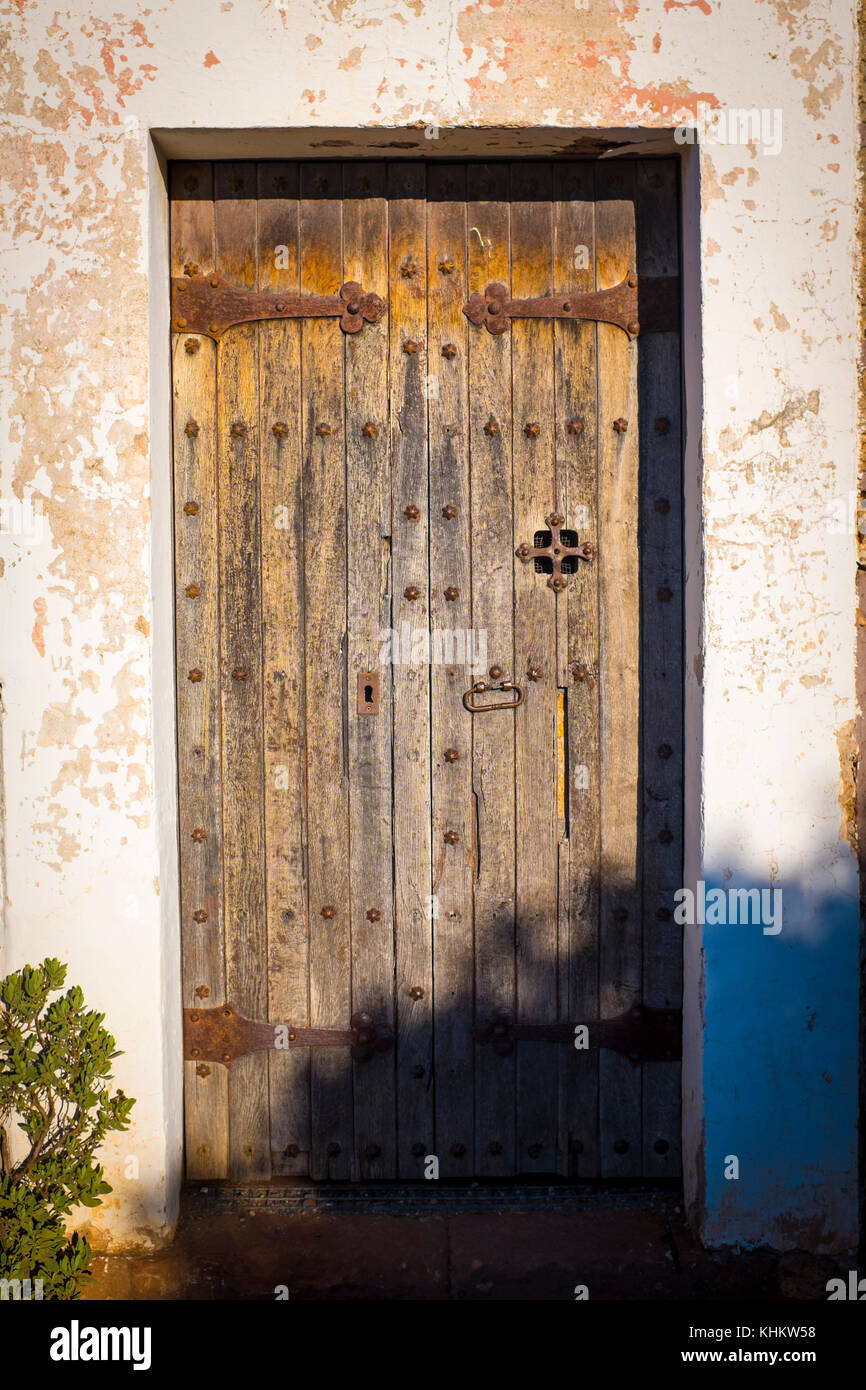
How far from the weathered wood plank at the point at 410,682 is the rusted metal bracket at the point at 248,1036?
0.10 meters

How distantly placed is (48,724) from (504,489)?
131 cm

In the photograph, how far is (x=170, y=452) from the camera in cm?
265

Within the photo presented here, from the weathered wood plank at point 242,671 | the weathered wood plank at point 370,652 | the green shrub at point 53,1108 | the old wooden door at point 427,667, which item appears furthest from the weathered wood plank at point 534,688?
the green shrub at point 53,1108

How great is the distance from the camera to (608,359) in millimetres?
2666

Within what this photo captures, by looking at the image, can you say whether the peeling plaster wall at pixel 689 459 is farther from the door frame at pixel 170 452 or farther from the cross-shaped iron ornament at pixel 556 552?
the cross-shaped iron ornament at pixel 556 552

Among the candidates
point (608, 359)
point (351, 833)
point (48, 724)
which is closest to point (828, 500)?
point (608, 359)

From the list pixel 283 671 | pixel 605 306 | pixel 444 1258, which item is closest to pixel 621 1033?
pixel 444 1258

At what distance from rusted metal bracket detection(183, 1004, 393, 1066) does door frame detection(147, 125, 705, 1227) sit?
5 centimetres

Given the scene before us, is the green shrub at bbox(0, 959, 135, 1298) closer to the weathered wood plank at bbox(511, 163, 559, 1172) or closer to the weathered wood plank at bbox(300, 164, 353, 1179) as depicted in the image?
the weathered wood plank at bbox(300, 164, 353, 1179)

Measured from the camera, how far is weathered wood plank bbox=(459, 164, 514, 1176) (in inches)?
105

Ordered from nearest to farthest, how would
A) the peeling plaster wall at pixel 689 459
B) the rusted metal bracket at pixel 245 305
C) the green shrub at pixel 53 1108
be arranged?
the green shrub at pixel 53 1108 → the peeling plaster wall at pixel 689 459 → the rusted metal bracket at pixel 245 305

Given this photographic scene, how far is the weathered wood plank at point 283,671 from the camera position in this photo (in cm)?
265

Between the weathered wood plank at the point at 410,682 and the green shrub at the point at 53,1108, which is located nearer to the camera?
the green shrub at the point at 53,1108

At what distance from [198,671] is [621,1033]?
1502 millimetres
